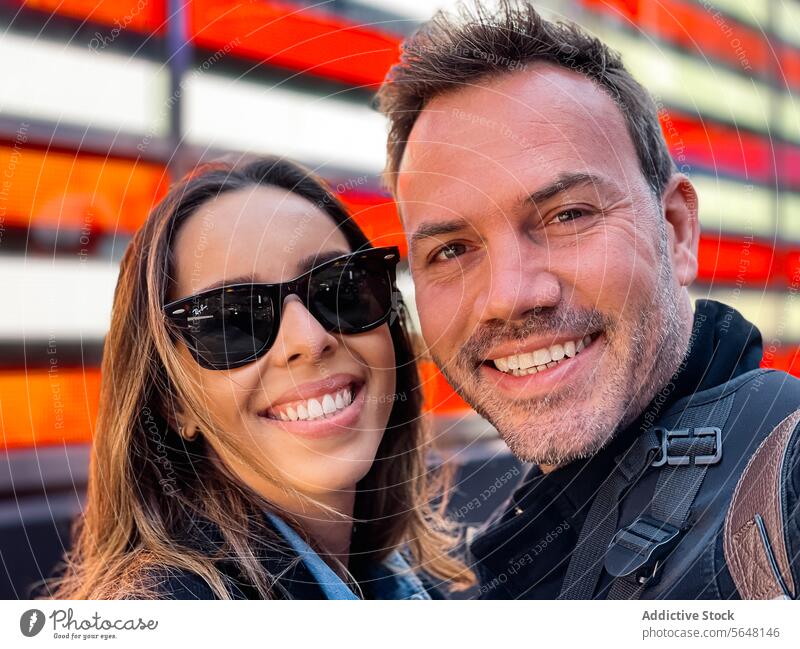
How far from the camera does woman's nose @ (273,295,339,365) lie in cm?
98

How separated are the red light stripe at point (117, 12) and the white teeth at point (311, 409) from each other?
675 millimetres

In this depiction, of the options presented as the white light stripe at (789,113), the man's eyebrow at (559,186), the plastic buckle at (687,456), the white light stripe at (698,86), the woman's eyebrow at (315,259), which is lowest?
the plastic buckle at (687,456)

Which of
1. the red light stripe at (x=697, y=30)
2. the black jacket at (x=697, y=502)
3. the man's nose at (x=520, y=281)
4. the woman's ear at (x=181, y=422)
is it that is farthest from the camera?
the red light stripe at (x=697, y=30)

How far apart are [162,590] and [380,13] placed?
101 centimetres

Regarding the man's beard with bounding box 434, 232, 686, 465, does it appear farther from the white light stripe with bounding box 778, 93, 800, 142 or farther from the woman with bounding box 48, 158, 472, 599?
the white light stripe with bounding box 778, 93, 800, 142

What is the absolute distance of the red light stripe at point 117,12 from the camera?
3.70 feet

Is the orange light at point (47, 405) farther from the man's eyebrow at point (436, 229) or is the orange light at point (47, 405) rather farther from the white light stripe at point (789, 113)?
the white light stripe at point (789, 113)

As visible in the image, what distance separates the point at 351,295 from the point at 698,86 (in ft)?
2.29

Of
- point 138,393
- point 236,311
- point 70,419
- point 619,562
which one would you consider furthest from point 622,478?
point 70,419

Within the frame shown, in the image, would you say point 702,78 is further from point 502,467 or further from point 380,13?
point 502,467

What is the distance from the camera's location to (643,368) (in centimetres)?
93
